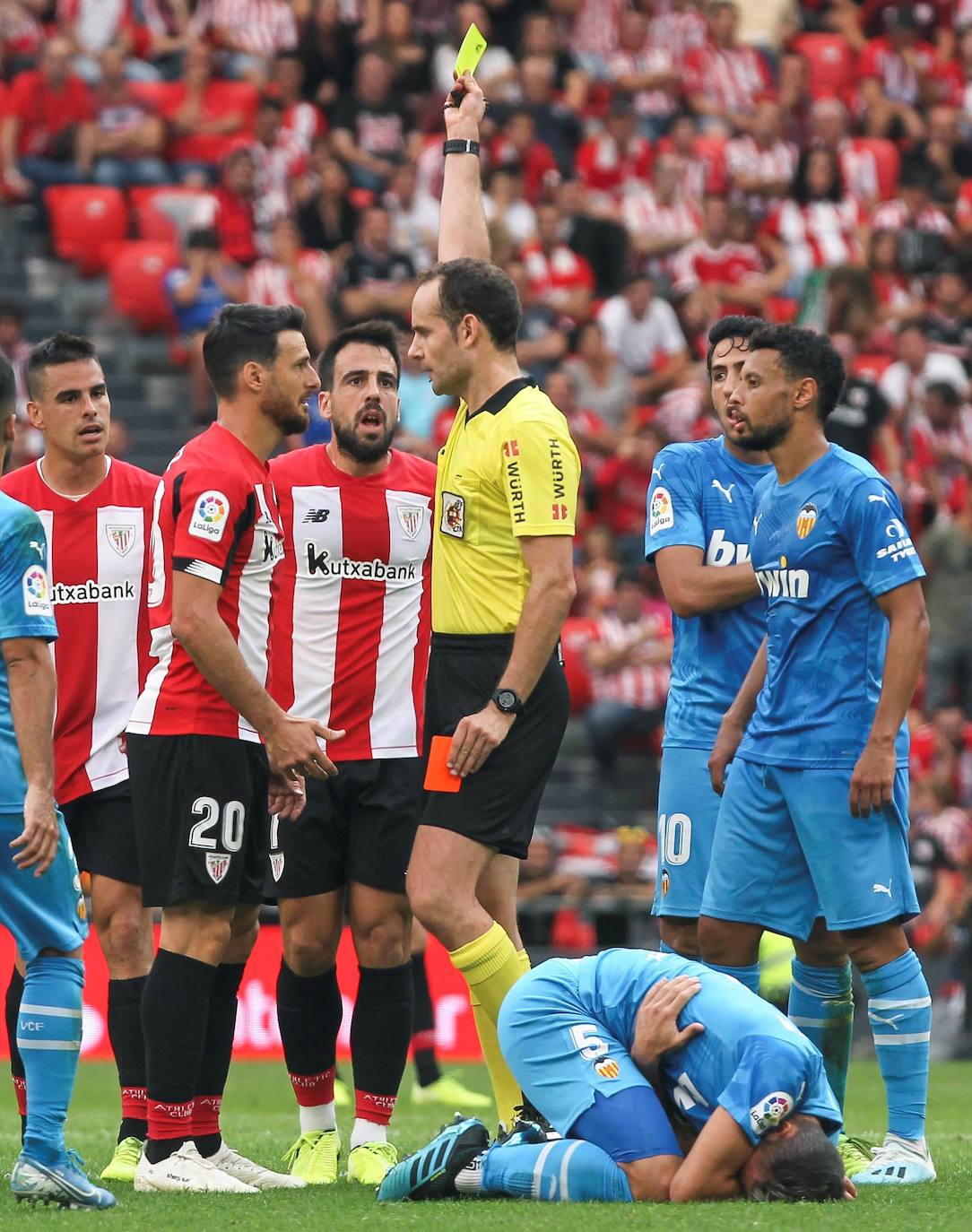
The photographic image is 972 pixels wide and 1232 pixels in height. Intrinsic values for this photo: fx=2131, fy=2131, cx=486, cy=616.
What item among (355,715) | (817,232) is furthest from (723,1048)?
(817,232)

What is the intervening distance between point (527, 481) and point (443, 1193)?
2081 mm

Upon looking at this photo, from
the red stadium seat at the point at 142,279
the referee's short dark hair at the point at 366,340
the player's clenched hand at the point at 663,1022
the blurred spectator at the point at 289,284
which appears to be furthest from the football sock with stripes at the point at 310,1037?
the red stadium seat at the point at 142,279

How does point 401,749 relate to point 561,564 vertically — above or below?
below

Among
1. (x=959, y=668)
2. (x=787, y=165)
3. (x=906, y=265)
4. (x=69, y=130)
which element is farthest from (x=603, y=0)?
(x=959, y=668)

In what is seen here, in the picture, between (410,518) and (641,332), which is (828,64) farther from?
(410,518)

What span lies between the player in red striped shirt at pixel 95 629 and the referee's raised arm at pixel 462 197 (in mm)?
1318

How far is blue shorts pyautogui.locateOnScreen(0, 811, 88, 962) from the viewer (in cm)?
585

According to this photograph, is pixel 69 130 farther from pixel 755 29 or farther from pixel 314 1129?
pixel 314 1129

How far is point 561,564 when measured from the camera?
20.9 feet

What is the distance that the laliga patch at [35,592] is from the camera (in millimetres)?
5887

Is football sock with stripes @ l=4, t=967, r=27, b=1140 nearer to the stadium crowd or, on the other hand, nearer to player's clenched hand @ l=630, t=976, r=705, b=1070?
player's clenched hand @ l=630, t=976, r=705, b=1070

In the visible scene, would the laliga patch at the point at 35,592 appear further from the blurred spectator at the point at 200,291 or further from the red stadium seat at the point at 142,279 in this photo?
the red stadium seat at the point at 142,279

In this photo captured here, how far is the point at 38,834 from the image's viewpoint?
5.70m

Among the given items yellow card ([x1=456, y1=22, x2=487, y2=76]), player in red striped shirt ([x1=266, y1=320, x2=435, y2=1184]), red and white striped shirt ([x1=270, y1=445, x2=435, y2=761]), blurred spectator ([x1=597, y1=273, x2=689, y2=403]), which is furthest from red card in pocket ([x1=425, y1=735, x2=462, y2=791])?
blurred spectator ([x1=597, y1=273, x2=689, y2=403])
